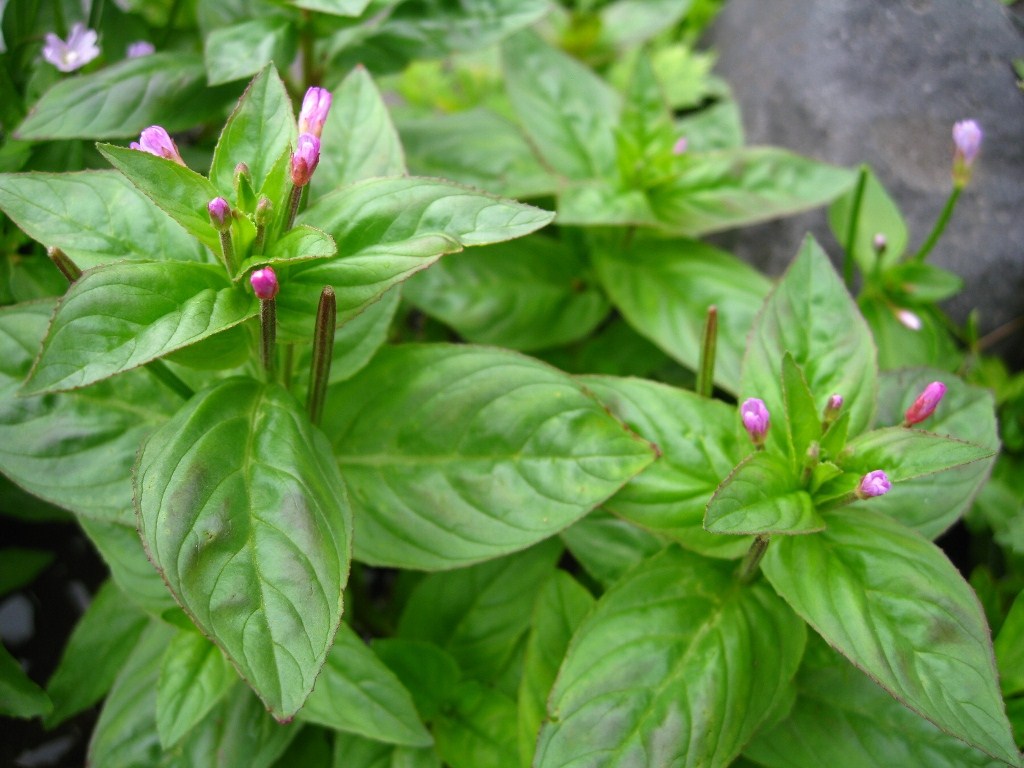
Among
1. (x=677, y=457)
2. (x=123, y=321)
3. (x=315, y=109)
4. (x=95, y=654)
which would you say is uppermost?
(x=315, y=109)

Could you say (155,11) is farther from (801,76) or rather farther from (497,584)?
(497,584)

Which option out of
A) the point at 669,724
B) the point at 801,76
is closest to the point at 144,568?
the point at 669,724

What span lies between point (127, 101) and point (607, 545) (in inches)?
34.6

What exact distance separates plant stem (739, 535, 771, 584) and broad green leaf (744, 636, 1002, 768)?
0.16 meters

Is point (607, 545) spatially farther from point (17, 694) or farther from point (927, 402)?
point (17, 694)

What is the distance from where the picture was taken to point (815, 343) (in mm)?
950

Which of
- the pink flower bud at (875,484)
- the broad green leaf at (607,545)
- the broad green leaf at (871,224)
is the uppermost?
the pink flower bud at (875,484)

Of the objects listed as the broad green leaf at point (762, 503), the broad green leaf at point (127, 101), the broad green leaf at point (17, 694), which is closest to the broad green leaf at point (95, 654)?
the broad green leaf at point (17, 694)

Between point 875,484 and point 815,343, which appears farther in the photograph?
point 815,343

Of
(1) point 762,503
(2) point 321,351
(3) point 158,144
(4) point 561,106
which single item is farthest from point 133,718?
(4) point 561,106

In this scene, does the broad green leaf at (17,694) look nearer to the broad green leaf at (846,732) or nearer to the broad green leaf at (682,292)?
the broad green leaf at (846,732)

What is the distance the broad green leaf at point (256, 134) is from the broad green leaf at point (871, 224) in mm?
931

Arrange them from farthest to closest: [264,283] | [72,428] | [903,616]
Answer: [72,428] → [903,616] → [264,283]

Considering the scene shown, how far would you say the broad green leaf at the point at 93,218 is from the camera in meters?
0.79
